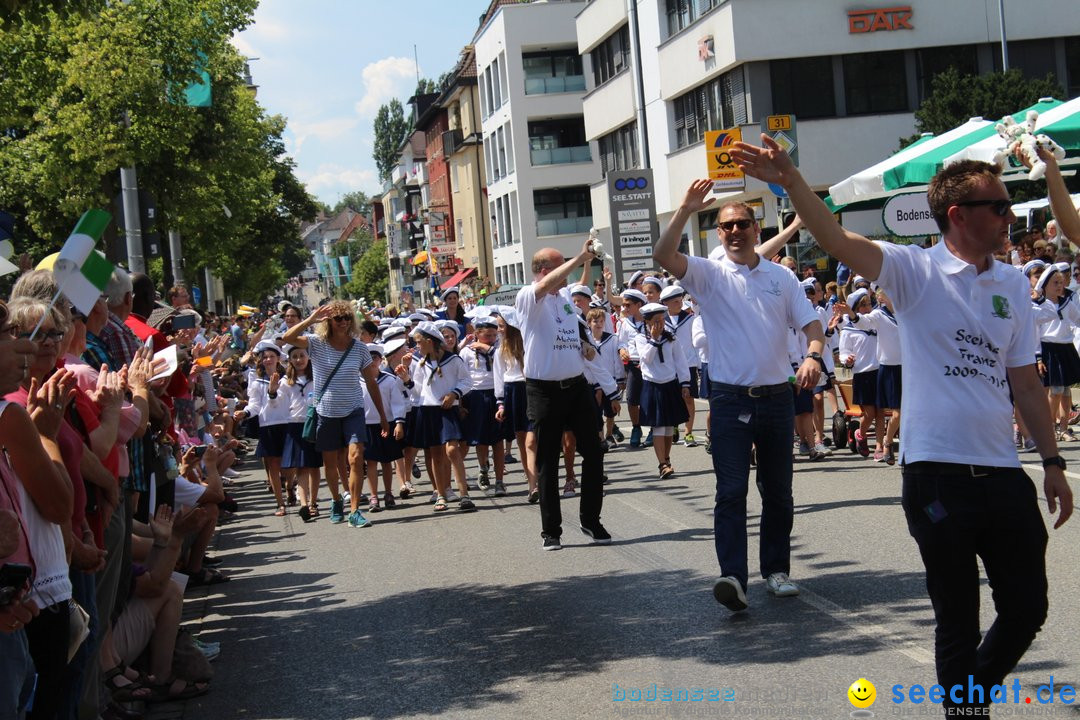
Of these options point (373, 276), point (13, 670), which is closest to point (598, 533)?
point (13, 670)

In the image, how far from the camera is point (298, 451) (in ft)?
43.2

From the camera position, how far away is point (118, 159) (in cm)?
2220

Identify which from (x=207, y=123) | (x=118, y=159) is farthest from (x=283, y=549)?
(x=207, y=123)

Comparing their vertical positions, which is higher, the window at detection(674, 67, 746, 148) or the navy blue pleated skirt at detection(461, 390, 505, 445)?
the window at detection(674, 67, 746, 148)

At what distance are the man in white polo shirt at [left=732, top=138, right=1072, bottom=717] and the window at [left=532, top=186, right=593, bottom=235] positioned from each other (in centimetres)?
5363

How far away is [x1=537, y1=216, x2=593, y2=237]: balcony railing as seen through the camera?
58.0 m

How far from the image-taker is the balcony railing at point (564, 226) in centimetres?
5803

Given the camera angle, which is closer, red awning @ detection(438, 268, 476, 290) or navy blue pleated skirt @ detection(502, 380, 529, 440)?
navy blue pleated skirt @ detection(502, 380, 529, 440)

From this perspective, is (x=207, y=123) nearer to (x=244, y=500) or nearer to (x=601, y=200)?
(x=601, y=200)

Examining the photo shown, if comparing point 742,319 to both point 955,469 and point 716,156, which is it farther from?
point 716,156

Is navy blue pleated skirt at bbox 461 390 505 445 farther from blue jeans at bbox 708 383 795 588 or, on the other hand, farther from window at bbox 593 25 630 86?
window at bbox 593 25 630 86

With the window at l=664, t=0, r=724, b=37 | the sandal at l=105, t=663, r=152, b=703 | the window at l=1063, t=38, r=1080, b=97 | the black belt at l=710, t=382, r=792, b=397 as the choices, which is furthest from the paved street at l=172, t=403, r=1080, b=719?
the window at l=1063, t=38, r=1080, b=97

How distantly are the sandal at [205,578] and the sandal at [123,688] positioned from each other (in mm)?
3493

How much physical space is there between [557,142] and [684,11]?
22.8m
